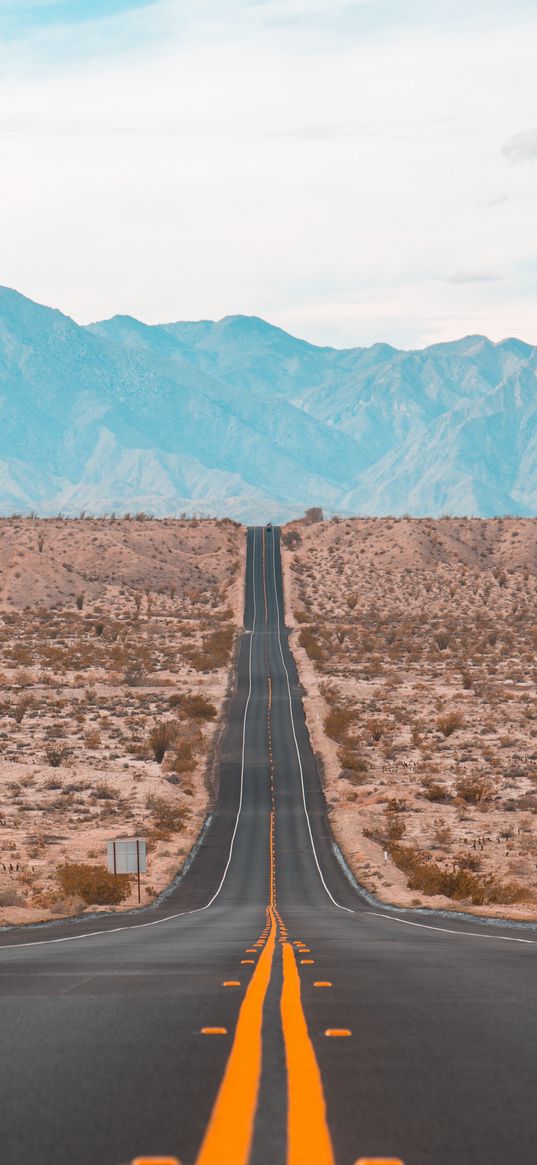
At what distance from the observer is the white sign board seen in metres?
37.7

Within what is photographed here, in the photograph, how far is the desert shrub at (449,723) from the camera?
250 feet

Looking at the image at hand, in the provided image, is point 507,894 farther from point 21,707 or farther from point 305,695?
point 305,695

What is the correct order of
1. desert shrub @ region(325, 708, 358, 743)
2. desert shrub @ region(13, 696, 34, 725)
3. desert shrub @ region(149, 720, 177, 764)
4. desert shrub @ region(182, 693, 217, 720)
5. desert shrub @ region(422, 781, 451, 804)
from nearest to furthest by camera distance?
desert shrub @ region(422, 781, 451, 804), desert shrub @ region(149, 720, 177, 764), desert shrub @ region(325, 708, 358, 743), desert shrub @ region(13, 696, 34, 725), desert shrub @ region(182, 693, 217, 720)

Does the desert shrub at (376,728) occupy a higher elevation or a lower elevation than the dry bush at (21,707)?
lower

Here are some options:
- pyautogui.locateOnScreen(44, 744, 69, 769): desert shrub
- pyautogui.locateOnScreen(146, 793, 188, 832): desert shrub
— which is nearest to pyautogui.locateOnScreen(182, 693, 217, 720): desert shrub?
pyautogui.locateOnScreen(44, 744, 69, 769): desert shrub

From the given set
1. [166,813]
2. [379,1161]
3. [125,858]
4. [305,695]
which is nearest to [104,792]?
[166,813]

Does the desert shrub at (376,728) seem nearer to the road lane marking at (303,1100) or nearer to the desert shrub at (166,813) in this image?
the desert shrub at (166,813)

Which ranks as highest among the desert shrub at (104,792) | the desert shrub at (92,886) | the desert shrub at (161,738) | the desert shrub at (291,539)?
the desert shrub at (291,539)

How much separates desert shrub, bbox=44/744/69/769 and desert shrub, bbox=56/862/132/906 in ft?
84.7

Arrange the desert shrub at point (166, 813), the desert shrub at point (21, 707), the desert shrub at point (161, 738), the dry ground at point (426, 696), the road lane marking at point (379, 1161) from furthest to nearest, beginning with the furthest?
the desert shrub at point (21, 707), the desert shrub at point (161, 738), the desert shrub at point (166, 813), the dry ground at point (426, 696), the road lane marking at point (379, 1161)

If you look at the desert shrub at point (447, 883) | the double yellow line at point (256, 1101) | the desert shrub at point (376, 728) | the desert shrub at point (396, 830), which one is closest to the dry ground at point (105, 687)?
→ the desert shrub at point (396, 830)

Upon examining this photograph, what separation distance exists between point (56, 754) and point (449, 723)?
26721 mm

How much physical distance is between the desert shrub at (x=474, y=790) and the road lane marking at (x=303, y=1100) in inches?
2060

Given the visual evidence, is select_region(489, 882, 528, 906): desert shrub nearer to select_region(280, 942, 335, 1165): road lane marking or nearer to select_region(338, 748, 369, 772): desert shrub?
select_region(338, 748, 369, 772): desert shrub
